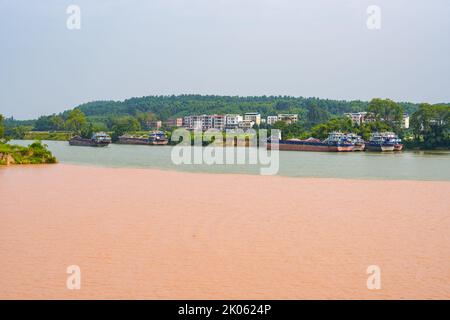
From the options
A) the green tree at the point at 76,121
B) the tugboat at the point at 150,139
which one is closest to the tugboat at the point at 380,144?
the tugboat at the point at 150,139

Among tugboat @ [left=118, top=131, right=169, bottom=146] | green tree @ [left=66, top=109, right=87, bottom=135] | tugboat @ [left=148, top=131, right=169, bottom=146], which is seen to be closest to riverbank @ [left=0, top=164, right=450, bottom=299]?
tugboat @ [left=148, top=131, right=169, bottom=146]

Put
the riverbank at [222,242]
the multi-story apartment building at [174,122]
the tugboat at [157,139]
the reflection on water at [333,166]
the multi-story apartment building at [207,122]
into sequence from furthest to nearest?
the multi-story apartment building at [174,122]
the multi-story apartment building at [207,122]
the tugboat at [157,139]
the reflection on water at [333,166]
the riverbank at [222,242]

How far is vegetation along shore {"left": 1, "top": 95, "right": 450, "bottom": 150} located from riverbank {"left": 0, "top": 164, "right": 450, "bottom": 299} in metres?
52.5

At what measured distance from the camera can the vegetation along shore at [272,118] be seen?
6794 centimetres

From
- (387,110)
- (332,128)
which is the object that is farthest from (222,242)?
(387,110)

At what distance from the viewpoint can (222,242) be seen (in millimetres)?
10281

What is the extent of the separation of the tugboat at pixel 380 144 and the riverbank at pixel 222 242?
43820 millimetres

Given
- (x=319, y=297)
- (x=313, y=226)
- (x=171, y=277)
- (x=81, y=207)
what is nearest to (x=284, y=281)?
(x=319, y=297)

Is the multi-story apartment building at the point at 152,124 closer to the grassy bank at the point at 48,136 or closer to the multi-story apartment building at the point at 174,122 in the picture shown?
the multi-story apartment building at the point at 174,122

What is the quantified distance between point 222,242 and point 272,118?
13380 cm

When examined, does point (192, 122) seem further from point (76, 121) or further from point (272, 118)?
point (76, 121)

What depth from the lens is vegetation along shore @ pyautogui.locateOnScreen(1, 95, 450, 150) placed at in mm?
67938

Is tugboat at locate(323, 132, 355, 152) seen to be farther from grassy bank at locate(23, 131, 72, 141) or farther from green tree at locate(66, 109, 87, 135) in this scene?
grassy bank at locate(23, 131, 72, 141)

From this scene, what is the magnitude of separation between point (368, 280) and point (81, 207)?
8.59m
